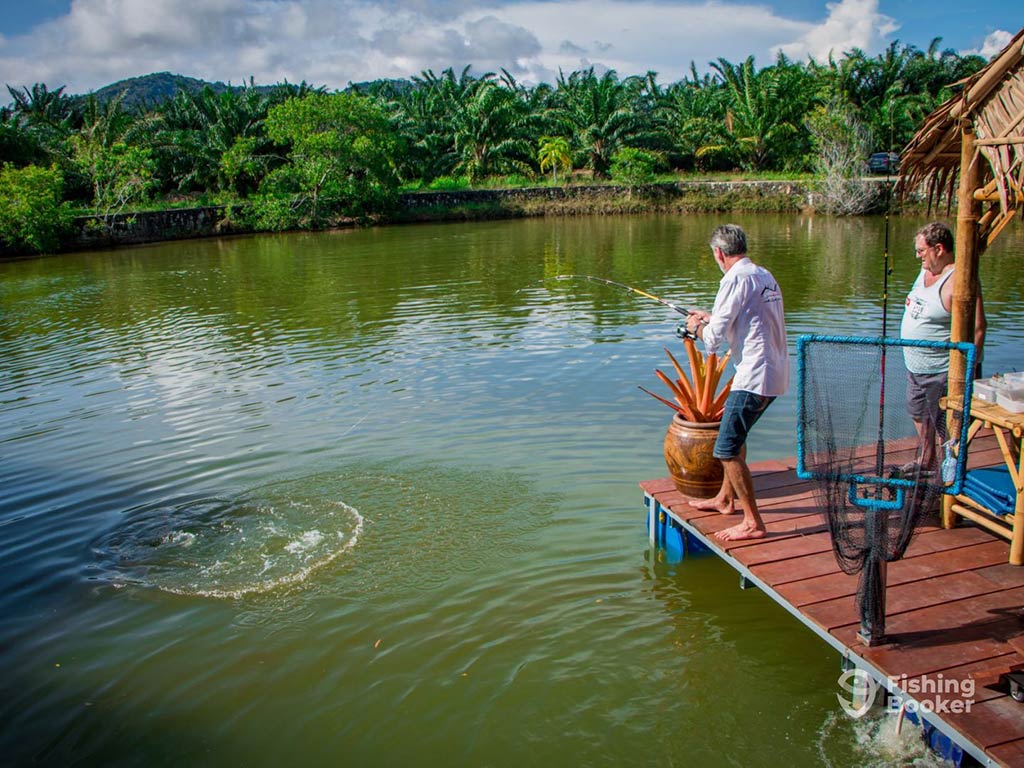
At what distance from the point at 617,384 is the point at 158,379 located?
6245 millimetres

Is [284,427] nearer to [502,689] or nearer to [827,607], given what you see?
[502,689]

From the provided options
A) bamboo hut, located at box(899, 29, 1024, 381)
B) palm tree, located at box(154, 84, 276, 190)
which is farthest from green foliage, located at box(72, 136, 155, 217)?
bamboo hut, located at box(899, 29, 1024, 381)

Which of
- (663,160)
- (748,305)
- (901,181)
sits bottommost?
(748,305)

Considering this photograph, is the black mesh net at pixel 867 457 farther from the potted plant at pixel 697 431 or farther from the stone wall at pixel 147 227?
the stone wall at pixel 147 227

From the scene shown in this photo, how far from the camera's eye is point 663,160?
149ft

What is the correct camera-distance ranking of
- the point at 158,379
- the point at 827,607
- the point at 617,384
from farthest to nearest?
the point at 158,379
the point at 617,384
the point at 827,607

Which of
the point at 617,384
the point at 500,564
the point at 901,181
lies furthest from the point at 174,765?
the point at 617,384

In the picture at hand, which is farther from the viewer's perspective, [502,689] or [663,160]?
[663,160]

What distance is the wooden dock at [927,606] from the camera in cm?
317

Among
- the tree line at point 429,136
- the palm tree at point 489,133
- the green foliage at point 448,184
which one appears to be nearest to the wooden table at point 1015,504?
the tree line at point 429,136

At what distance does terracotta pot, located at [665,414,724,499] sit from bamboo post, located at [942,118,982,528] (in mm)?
1346

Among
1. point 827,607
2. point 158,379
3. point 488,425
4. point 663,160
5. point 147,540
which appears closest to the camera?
point 827,607

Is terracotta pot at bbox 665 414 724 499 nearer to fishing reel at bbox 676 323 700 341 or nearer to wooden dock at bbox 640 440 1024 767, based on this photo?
wooden dock at bbox 640 440 1024 767

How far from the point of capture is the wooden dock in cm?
317
